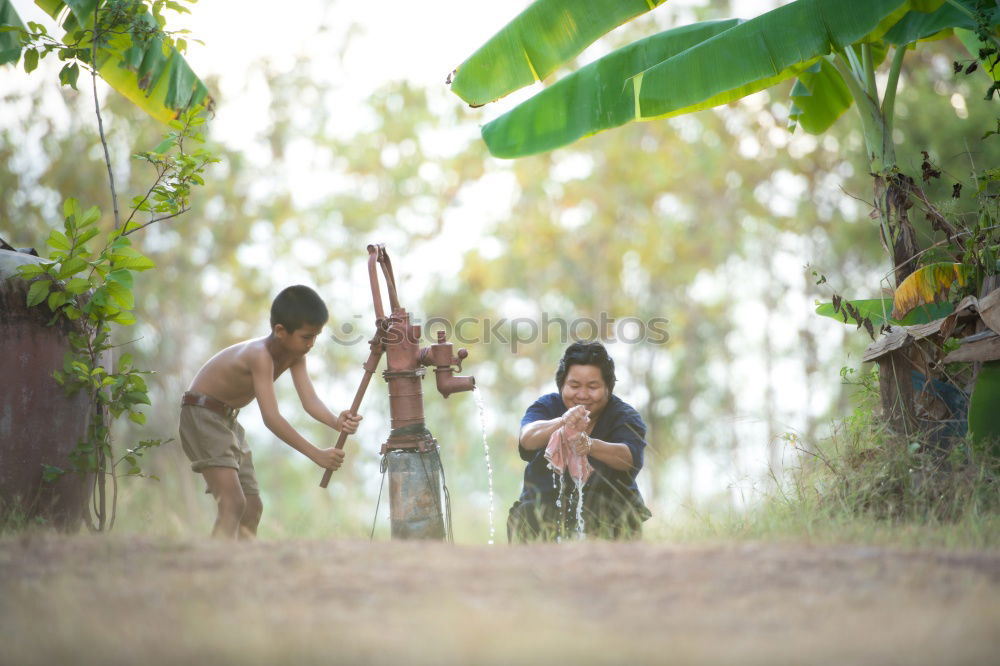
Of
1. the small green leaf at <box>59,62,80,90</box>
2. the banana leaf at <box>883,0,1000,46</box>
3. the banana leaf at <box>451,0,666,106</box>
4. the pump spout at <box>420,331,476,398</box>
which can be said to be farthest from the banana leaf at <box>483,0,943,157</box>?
the small green leaf at <box>59,62,80,90</box>

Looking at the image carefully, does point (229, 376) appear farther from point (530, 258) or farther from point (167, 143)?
point (530, 258)

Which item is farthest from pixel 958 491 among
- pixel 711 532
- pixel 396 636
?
pixel 396 636

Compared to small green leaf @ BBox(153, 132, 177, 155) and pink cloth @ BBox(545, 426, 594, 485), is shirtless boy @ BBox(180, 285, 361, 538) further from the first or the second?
pink cloth @ BBox(545, 426, 594, 485)

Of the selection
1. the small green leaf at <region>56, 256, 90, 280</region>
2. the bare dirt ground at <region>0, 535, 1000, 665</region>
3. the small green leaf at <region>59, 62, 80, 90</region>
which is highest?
the small green leaf at <region>59, 62, 80, 90</region>

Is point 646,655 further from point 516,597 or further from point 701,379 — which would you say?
point 701,379

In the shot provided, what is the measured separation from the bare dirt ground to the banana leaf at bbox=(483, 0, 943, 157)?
309 centimetres

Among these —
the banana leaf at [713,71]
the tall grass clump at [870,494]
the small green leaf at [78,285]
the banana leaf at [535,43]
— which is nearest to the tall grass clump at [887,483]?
the tall grass clump at [870,494]

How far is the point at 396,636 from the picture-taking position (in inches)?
86.7

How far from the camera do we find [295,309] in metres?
4.95

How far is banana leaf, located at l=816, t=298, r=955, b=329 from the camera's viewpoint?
17.4 ft

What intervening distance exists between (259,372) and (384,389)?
42.1 feet

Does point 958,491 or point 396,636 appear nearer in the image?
point 396,636

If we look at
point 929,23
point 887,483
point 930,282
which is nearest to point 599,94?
point 929,23

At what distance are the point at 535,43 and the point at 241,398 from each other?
3106mm
